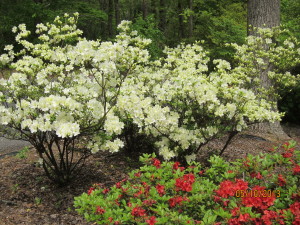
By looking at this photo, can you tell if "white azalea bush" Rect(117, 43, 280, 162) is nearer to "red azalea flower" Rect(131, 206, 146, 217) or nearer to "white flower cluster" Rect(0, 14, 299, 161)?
"white flower cluster" Rect(0, 14, 299, 161)

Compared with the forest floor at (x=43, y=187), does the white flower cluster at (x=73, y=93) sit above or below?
above

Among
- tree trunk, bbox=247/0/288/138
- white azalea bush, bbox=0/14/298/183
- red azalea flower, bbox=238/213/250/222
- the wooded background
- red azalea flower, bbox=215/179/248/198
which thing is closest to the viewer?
red azalea flower, bbox=238/213/250/222

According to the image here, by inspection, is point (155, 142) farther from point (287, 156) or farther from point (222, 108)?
point (287, 156)

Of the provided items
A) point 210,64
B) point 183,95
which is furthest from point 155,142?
point 210,64

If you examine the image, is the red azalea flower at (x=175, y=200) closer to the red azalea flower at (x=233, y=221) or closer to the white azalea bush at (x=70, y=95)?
the red azalea flower at (x=233, y=221)

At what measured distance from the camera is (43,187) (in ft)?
13.7

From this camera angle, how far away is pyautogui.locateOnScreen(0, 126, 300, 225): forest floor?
3.55 m

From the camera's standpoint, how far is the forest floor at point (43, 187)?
Result: 3.55 meters

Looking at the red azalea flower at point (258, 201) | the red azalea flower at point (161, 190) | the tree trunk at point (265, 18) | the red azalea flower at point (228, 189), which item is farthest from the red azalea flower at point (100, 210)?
the tree trunk at point (265, 18)

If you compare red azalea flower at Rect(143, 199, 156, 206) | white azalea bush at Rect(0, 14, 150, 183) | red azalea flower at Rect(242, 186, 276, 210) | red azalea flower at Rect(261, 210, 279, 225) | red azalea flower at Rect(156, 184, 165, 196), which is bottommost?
red azalea flower at Rect(261, 210, 279, 225)

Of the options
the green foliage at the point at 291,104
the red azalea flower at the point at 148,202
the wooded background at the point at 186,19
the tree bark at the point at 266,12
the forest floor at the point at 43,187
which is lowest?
the forest floor at the point at 43,187

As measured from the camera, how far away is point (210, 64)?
39.8 feet
